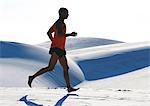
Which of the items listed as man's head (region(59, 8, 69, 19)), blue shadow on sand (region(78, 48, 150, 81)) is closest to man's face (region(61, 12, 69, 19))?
man's head (region(59, 8, 69, 19))

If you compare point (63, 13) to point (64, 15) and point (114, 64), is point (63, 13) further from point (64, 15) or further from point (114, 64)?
point (114, 64)

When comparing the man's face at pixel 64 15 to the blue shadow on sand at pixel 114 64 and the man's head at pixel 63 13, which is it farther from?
the blue shadow on sand at pixel 114 64

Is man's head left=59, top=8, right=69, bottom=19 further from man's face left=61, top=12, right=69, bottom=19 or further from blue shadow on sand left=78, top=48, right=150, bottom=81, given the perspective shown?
blue shadow on sand left=78, top=48, right=150, bottom=81

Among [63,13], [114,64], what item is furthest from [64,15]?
[114,64]

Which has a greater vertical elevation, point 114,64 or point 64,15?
point 64,15

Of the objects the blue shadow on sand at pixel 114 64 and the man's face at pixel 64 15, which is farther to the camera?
the blue shadow on sand at pixel 114 64

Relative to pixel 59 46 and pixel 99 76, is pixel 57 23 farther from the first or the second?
pixel 99 76

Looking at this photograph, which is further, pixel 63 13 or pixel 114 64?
pixel 114 64

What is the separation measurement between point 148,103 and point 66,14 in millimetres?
2153

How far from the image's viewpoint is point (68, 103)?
7590 mm

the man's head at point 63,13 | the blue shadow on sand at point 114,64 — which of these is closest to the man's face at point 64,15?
the man's head at point 63,13

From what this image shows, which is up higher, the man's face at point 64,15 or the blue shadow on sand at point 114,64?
the man's face at point 64,15

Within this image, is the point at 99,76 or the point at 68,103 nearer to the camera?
the point at 68,103

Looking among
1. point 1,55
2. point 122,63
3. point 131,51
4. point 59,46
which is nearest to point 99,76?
point 122,63
